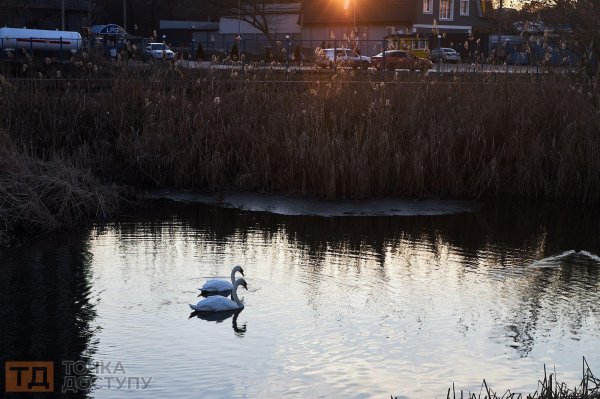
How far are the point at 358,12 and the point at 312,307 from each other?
5451 centimetres

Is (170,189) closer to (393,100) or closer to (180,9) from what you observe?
(393,100)

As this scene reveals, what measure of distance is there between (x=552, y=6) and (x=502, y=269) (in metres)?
13.5

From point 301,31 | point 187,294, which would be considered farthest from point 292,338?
point 301,31

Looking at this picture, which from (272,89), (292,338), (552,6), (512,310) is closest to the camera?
(292,338)

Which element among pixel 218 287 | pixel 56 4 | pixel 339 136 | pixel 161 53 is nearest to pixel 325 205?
pixel 339 136

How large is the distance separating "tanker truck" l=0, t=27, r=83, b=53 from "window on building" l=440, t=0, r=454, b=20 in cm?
2605

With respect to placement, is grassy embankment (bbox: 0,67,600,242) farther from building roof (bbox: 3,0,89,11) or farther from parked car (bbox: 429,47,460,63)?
building roof (bbox: 3,0,89,11)

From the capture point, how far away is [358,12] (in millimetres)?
61250

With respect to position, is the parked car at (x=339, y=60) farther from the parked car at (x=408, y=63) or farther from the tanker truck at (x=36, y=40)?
Result: the tanker truck at (x=36, y=40)

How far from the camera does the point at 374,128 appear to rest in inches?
589

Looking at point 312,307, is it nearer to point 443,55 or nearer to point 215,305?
point 215,305

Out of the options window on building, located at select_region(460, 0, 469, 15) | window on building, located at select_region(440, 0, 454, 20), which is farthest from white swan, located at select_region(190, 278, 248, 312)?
window on building, located at select_region(460, 0, 469, 15)

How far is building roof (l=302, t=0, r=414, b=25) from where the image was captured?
5862 centimetres

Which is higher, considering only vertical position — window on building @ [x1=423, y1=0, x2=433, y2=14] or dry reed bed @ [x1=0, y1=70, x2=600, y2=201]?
window on building @ [x1=423, y1=0, x2=433, y2=14]
